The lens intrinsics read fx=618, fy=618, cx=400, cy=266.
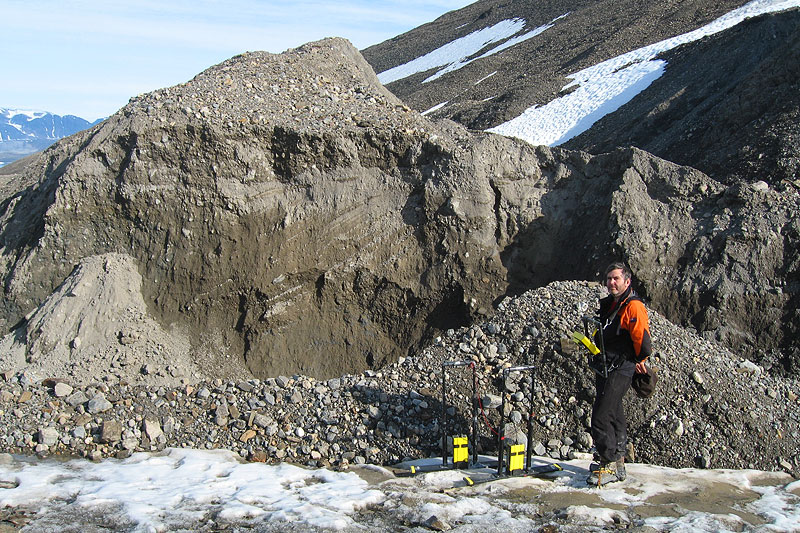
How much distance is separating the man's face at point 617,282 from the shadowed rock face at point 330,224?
12.1 ft

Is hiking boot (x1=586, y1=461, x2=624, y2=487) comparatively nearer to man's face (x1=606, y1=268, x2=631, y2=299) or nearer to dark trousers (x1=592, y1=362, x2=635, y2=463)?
dark trousers (x1=592, y1=362, x2=635, y2=463)

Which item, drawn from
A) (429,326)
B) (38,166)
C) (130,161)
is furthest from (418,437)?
(38,166)

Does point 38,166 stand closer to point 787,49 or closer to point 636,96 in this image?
point 787,49

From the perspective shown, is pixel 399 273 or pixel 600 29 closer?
pixel 399 273

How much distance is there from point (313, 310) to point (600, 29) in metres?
41.9

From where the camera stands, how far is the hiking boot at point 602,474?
6.27m

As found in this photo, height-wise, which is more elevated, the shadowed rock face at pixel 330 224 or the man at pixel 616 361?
the shadowed rock face at pixel 330 224

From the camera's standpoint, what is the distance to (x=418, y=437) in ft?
24.3

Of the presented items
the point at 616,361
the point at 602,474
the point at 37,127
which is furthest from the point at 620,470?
the point at 37,127

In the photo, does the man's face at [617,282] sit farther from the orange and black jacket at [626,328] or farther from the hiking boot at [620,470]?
the hiking boot at [620,470]

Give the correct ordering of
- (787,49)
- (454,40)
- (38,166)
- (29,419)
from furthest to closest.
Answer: (454,40)
(787,49)
(38,166)
(29,419)

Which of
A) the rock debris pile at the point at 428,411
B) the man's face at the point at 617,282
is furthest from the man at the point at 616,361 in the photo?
the rock debris pile at the point at 428,411

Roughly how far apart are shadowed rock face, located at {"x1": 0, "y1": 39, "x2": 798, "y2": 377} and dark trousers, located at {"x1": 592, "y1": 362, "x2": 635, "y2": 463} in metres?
3.66

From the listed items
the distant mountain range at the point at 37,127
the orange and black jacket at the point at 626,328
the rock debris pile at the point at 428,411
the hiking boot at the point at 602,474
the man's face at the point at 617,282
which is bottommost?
the hiking boot at the point at 602,474
